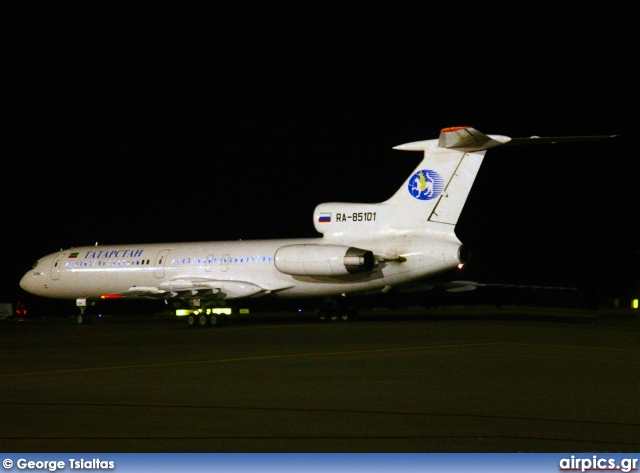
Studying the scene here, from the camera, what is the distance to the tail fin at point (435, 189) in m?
27.0

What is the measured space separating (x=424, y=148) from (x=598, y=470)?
22561 mm

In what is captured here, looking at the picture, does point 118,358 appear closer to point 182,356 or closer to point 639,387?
point 182,356

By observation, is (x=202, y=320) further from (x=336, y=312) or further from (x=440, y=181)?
(x=440, y=181)

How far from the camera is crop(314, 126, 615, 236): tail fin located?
27000 millimetres

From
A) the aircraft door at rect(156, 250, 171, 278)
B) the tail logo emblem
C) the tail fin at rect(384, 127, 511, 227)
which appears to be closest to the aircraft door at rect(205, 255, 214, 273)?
the aircraft door at rect(156, 250, 171, 278)

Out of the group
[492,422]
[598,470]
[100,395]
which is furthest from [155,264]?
[598,470]

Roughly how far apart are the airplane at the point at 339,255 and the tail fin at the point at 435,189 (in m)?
0.03

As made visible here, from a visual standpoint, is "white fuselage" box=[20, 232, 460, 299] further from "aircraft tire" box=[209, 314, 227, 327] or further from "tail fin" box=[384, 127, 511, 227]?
"aircraft tire" box=[209, 314, 227, 327]

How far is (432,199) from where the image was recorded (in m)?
28.4

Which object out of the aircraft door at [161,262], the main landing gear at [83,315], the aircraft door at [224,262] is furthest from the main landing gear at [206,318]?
the main landing gear at [83,315]

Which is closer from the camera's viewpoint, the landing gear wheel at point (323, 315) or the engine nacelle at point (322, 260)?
the engine nacelle at point (322, 260)

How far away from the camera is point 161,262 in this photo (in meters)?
34.3

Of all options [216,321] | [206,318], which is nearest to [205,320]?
[206,318]

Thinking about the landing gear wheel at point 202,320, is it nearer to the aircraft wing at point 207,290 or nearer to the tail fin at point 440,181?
the aircraft wing at point 207,290
